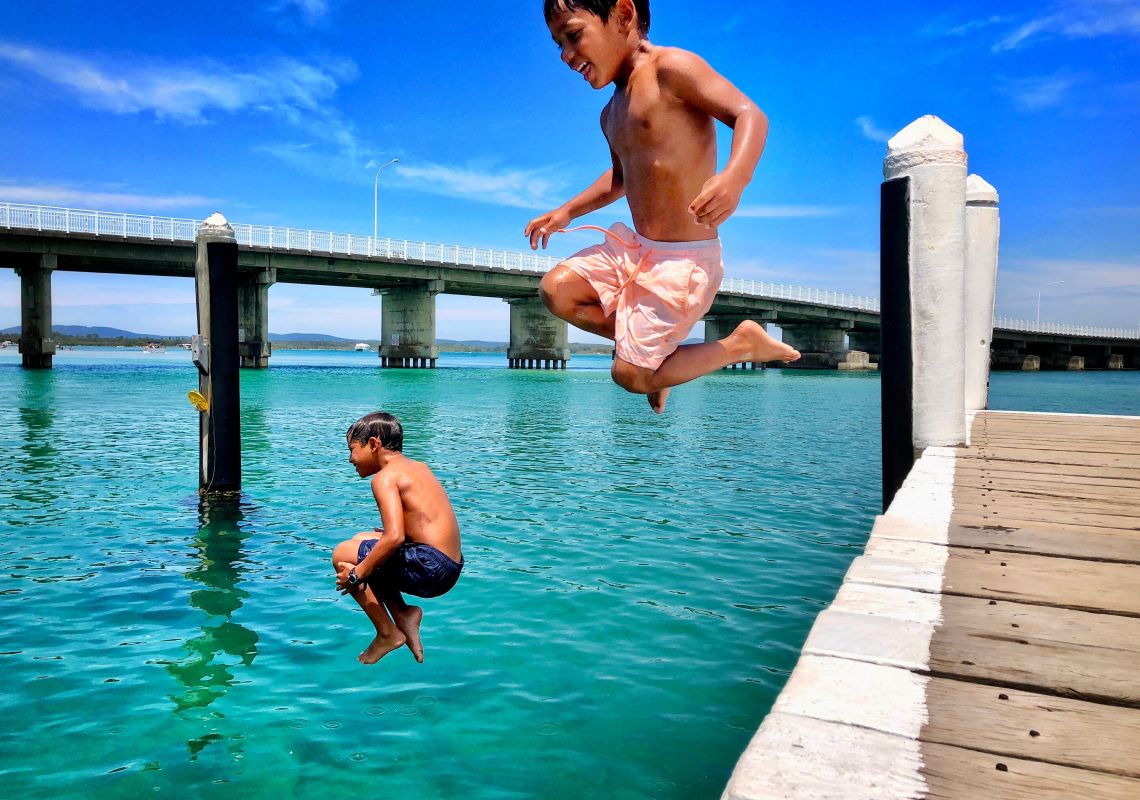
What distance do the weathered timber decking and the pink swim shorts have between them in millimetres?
1209

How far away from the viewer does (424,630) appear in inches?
323

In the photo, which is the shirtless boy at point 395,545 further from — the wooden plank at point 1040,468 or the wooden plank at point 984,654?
the wooden plank at point 1040,468

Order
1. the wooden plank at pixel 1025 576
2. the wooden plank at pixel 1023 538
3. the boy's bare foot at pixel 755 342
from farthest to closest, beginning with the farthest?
the wooden plank at pixel 1023 538 < the wooden plank at pixel 1025 576 < the boy's bare foot at pixel 755 342

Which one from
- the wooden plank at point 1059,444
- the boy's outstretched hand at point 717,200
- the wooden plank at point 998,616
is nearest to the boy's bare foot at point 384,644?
the wooden plank at point 998,616

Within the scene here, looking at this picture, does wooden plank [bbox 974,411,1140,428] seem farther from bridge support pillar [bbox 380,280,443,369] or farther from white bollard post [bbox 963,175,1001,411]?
bridge support pillar [bbox 380,280,443,369]

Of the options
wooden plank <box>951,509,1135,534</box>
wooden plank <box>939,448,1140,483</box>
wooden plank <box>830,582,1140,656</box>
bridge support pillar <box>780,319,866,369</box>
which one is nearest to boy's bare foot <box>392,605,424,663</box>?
wooden plank <box>830,582,1140,656</box>

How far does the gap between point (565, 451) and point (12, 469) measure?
40.0 ft

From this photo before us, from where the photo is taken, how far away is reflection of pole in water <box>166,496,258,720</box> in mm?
7098

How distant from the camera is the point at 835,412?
126 feet

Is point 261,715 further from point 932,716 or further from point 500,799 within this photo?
point 932,716

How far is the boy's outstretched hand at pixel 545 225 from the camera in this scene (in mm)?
2771

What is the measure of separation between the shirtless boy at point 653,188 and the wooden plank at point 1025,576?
2.39 m

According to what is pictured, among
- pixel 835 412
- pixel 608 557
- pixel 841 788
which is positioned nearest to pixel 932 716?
pixel 841 788

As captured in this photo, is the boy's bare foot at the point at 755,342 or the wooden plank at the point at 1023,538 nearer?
the boy's bare foot at the point at 755,342
